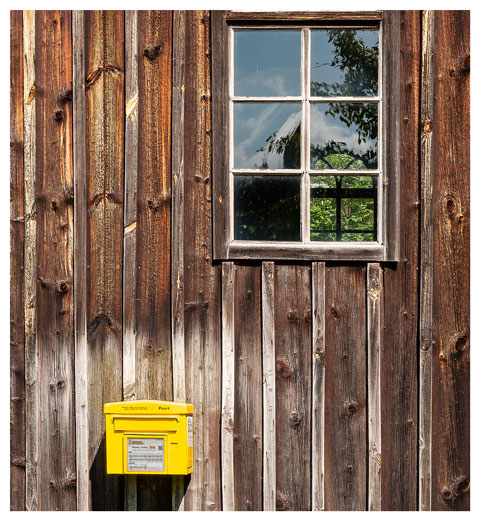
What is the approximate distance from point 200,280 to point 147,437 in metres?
0.96

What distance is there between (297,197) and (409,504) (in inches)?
78.1

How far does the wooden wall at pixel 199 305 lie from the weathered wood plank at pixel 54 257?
12mm

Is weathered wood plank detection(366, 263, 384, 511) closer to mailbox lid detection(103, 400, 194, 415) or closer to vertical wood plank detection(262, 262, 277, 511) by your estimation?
vertical wood plank detection(262, 262, 277, 511)

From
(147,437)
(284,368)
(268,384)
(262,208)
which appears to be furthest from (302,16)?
(147,437)

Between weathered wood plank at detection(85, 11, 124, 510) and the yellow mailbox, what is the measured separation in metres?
0.23

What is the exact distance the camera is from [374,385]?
2934mm

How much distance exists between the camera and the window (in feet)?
9.89

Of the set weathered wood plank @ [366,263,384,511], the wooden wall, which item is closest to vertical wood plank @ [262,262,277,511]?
the wooden wall

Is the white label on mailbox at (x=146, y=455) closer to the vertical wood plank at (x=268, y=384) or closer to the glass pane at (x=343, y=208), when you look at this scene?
the vertical wood plank at (x=268, y=384)

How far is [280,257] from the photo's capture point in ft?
9.73

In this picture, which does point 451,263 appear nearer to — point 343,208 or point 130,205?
point 343,208

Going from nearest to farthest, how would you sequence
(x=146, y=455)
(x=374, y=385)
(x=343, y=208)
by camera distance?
(x=146, y=455)
(x=374, y=385)
(x=343, y=208)

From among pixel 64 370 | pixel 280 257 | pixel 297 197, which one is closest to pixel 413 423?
pixel 280 257

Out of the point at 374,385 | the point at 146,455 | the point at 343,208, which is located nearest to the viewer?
the point at 146,455
